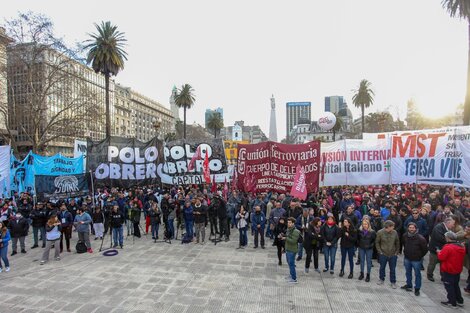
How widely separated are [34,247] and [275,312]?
34.2 feet

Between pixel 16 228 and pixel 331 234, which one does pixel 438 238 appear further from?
pixel 16 228

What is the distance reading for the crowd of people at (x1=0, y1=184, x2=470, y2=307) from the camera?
22.0ft

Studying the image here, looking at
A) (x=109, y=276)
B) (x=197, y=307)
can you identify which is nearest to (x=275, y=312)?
(x=197, y=307)

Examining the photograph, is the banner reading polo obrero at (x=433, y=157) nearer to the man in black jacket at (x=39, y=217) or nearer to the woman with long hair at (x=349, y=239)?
the woman with long hair at (x=349, y=239)

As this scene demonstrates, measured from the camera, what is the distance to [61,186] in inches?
508

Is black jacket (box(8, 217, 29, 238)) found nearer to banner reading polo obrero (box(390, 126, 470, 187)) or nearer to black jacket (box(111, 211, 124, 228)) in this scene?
black jacket (box(111, 211, 124, 228))

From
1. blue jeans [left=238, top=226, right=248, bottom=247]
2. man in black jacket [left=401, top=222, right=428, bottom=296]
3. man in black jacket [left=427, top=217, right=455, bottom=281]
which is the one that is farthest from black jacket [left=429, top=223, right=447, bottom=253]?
blue jeans [left=238, top=226, right=248, bottom=247]

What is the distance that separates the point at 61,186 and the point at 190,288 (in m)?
9.72

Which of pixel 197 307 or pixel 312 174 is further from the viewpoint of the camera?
Result: pixel 312 174

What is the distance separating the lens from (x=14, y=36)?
68.7 feet

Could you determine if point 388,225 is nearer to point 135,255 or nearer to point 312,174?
point 312,174

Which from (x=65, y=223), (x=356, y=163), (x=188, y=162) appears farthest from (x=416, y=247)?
(x=188, y=162)

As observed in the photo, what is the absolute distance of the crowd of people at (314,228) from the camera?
671cm

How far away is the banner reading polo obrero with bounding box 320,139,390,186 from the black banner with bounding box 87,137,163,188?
9.71 m
